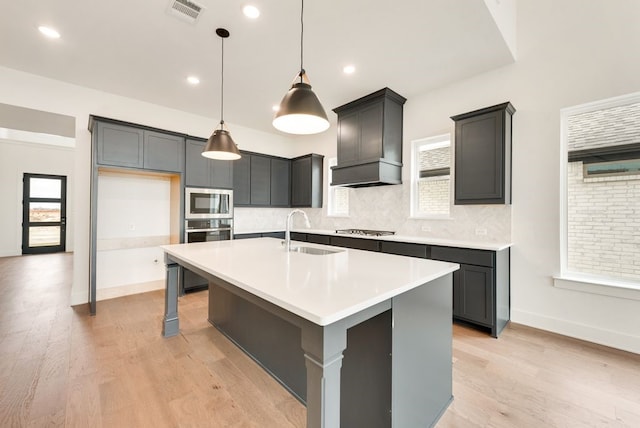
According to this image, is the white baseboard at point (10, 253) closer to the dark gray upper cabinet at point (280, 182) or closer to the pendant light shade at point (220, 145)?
the dark gray upper cabinet at point (280, 182)

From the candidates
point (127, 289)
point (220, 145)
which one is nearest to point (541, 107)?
point (220, 145)

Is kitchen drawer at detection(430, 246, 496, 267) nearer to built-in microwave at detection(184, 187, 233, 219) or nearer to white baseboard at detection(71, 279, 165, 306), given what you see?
built-in microwave at detection(184, 187, 233, 219)

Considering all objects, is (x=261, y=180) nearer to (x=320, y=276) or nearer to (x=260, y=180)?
(x=260, y=180)

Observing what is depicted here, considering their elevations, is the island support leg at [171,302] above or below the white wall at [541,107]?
below

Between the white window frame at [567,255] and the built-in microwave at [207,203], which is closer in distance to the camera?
the white window frame at [567,255]

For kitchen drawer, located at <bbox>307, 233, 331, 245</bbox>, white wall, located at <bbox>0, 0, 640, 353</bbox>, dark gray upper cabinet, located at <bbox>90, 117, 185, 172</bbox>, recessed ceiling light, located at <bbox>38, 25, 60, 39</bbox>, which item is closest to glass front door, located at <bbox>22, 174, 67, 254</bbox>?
white wall, located at <bbox>0, 0, 640, 353</bbox>

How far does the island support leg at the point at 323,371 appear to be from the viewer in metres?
1.00

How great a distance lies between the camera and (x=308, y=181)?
211 inches

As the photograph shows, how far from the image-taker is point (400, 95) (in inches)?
151

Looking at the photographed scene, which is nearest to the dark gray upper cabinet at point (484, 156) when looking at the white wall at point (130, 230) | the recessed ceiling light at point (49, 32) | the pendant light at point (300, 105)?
the pendant light at point (300, 105)

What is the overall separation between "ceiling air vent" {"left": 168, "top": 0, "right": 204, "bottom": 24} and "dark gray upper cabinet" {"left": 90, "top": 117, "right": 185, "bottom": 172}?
1.91 m

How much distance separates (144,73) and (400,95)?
334 centimetres

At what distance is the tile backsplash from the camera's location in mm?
3195

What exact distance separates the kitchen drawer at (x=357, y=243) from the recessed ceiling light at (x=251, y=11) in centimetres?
281
